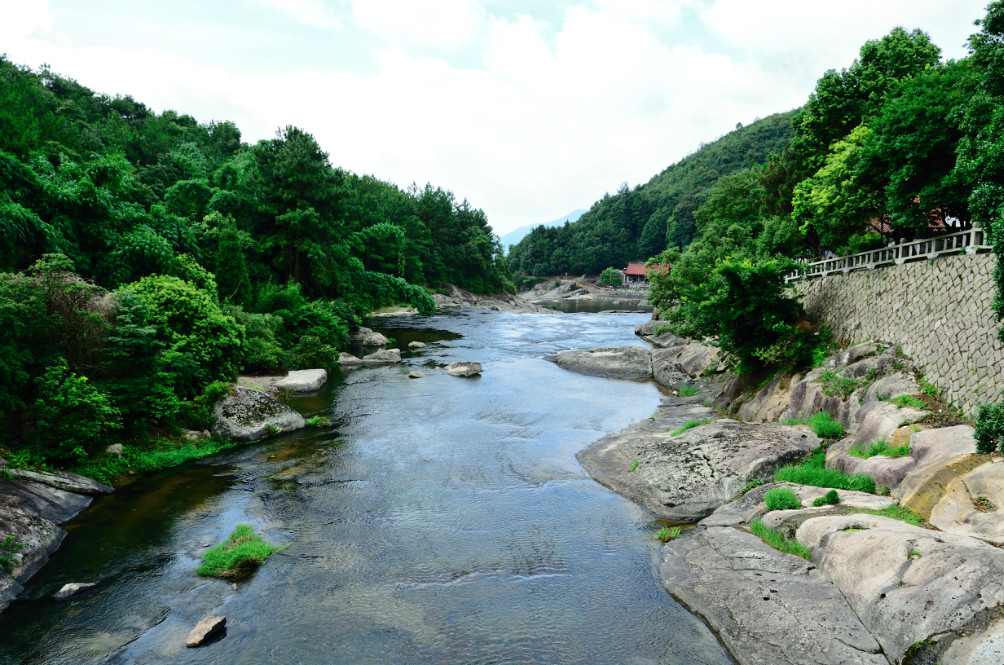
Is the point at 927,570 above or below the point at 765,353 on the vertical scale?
below

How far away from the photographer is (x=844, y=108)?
2738 centimetres

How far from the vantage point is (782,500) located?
498 inches

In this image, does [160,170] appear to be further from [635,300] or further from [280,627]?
[635,300]

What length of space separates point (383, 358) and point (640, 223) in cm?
12976

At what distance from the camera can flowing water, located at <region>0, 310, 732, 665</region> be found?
9.51m

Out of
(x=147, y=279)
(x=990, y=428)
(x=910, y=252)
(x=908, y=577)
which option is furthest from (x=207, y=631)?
(x=910, y=252)

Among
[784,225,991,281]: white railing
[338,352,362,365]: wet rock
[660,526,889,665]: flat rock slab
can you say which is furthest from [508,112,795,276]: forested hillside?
[660,526,889,665]: flat rock slab

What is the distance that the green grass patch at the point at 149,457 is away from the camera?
15734 millimetres

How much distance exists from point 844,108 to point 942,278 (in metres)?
15.7

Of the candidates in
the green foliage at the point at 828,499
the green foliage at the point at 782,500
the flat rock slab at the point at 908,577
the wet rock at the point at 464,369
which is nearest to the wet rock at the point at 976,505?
the flat rock slab at the point at 908,577

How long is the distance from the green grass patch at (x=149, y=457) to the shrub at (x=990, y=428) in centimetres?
2133

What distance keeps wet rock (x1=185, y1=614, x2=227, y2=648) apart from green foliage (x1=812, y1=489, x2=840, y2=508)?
12.6 m

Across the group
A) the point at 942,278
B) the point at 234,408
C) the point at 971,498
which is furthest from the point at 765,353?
the point at 234,408

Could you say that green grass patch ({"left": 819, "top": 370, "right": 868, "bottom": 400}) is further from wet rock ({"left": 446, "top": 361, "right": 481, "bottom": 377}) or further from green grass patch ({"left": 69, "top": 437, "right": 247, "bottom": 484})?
green grass patch ({"left": 69, "top": 437, "right": 247, "bottom": 484})
